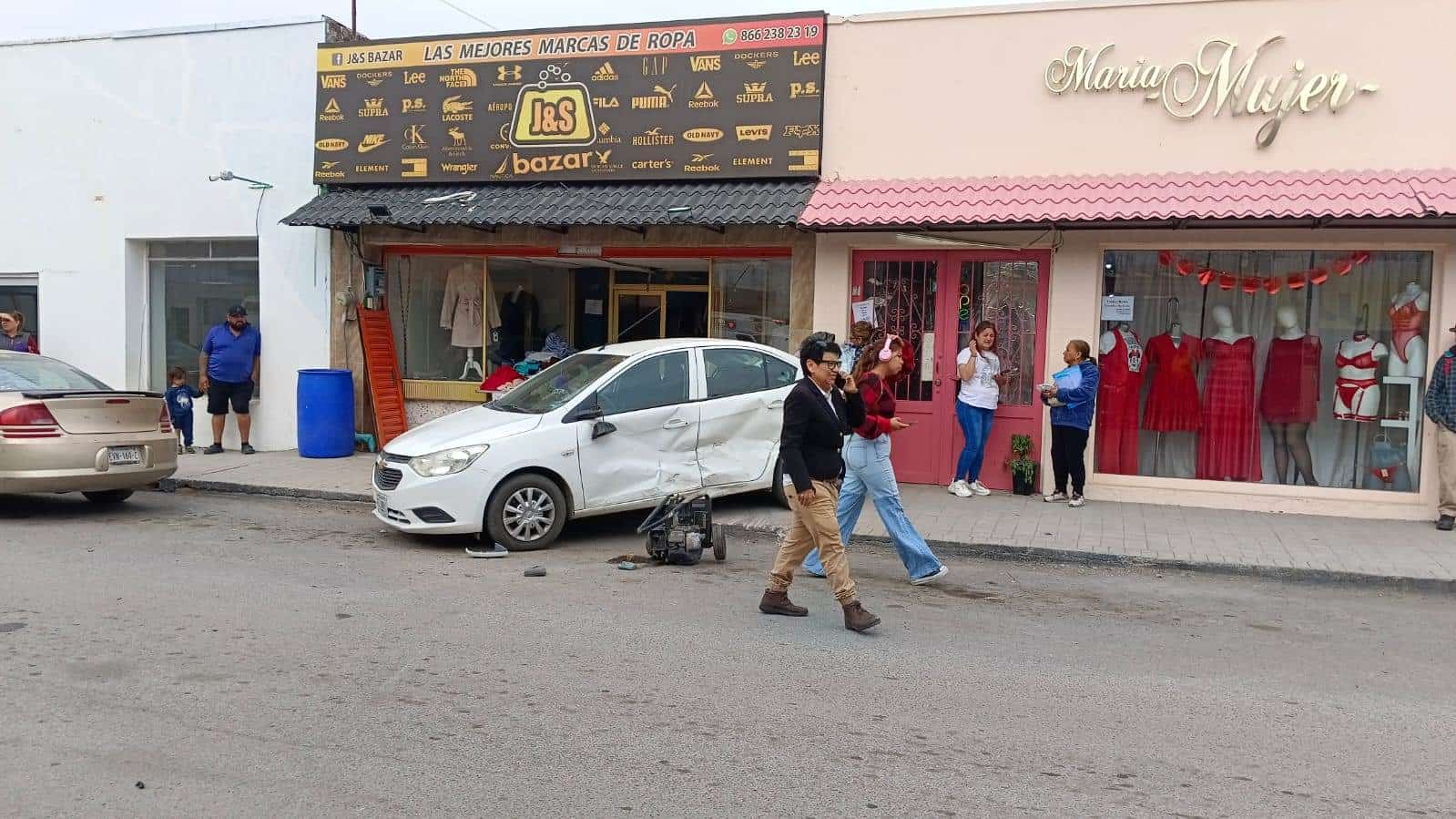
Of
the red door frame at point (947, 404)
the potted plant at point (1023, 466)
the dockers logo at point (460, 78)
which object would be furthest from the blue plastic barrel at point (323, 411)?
the potted plant at point (1023, 466)

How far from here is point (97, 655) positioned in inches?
211

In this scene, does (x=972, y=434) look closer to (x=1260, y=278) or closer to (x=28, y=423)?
(x=1260, y=278)

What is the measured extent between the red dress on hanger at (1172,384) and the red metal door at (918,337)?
77.7 inches

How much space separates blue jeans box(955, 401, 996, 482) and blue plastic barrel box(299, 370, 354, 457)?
6975 mm

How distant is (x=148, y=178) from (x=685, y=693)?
12.2 metres

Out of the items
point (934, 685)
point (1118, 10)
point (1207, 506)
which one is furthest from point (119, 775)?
point (1118, 10)

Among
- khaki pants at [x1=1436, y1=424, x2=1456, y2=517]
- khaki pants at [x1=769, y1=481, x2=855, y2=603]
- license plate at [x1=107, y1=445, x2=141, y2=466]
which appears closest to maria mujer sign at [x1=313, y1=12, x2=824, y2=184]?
license plate at [x1=107, y1=445, x2=141, y2=466]

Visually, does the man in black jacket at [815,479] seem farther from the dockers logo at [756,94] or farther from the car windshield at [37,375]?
the car windshield at [37,375]

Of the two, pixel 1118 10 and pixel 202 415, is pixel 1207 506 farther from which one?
pixel 202 415

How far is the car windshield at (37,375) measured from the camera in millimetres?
9359

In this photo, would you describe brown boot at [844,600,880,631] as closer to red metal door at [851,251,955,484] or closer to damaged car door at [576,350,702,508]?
damaged car door at [576,350,702,508]

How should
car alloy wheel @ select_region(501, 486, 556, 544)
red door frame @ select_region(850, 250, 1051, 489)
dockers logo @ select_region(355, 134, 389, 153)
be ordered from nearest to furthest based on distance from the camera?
1. car alloy wheel @ select_region(501, 486, 556, 544)
2. red door frame @ select_region(850, 250, 1051, 489)
3. dockers logo @ select_region(355, 134, 389, 153)

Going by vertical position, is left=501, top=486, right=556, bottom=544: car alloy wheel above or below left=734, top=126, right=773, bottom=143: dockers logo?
below

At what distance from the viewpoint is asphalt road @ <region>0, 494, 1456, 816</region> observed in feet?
13.1
